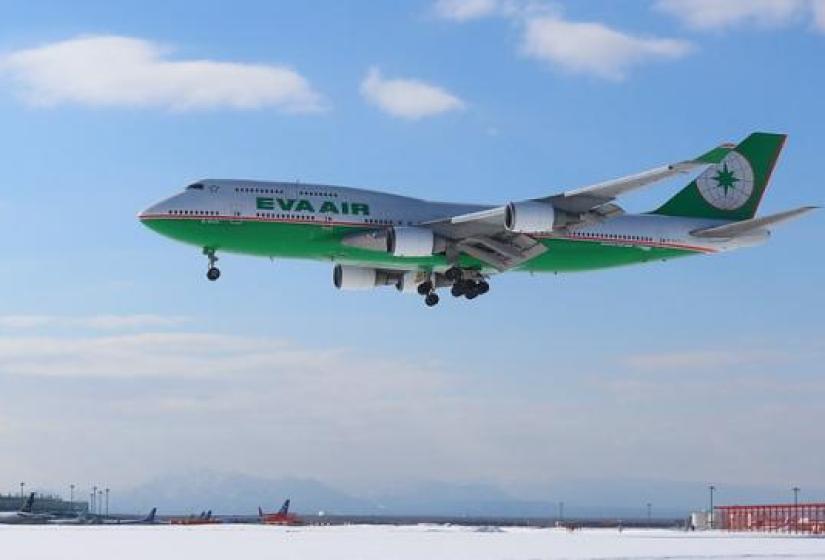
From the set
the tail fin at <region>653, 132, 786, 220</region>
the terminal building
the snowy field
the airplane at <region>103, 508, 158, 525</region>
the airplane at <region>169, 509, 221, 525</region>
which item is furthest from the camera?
the terminal building

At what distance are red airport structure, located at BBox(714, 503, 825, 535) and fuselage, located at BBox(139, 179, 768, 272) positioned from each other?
56.1 ft

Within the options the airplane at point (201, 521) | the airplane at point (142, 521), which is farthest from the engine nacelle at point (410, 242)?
the airplane at point (142, 521)

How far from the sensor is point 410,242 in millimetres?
68062

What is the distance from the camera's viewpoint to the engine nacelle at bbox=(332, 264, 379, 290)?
247 ft

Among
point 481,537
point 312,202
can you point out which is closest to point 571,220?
point 312,202

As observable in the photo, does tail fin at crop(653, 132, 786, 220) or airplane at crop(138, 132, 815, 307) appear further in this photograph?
tail fin at crop(653, 132, 786, 220)

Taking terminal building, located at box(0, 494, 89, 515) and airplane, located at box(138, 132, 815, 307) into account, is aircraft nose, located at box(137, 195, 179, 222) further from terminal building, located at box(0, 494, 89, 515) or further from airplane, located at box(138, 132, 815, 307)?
terminal building, located at box(0, 494, 89, 515)

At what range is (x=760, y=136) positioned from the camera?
8606cm

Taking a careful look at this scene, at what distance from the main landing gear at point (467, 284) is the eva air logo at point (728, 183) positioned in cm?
1836

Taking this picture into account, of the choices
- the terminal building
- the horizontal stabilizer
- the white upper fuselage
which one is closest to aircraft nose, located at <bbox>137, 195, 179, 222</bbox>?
the white upper fuselage

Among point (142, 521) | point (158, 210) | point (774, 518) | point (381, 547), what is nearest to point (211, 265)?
point (158, 210)

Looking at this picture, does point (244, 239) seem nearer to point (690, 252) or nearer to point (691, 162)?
point (691, 162)

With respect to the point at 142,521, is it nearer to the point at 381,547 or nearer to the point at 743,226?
the point at 743,226

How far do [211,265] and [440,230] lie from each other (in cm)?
1305
